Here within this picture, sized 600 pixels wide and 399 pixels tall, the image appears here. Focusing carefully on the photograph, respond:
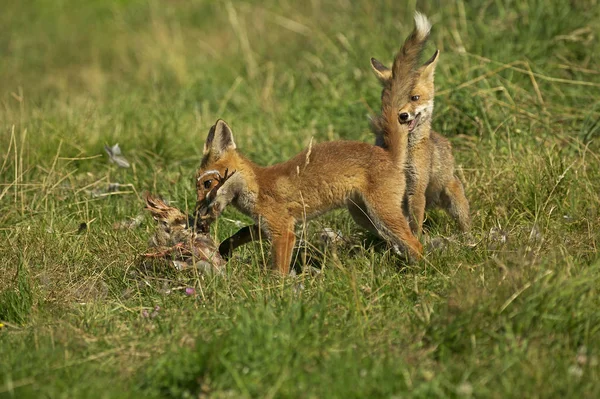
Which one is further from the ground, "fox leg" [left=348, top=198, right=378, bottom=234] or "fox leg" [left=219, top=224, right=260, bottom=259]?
"fox leg" [left=348, top=198, right=378, bottom=234]

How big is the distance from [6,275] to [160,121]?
3.15 meters

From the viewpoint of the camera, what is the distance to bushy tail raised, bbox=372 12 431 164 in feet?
18.8

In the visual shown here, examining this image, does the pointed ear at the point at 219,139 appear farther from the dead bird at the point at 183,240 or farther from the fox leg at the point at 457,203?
the fox leg at the point at 457,203

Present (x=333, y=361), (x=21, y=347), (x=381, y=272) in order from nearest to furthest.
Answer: (x=333, y=361), (x=21, y=347), (x=381, y=272)

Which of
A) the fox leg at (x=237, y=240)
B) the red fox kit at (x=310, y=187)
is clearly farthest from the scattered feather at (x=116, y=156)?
the fox leg at (x=237, y=240)

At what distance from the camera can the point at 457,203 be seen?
20.4 ft

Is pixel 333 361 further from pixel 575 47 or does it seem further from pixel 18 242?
pixel 575 47

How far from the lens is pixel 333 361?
3.93 meters

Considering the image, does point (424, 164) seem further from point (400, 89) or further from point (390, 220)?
point (390, 220)

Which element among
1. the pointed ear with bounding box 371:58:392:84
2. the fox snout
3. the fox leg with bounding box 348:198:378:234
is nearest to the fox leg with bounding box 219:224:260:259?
the fox leg with bounding box 348:198:378:234

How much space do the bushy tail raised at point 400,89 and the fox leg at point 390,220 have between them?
15.5 inches

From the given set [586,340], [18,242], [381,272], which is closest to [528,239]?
[381,272]

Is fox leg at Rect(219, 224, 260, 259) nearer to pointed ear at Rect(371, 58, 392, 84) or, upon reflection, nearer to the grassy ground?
the grassy ground

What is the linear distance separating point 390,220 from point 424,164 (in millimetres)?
1066
